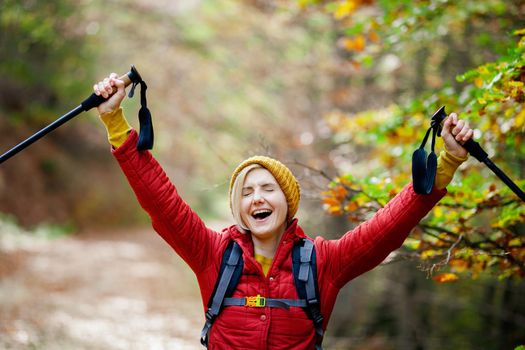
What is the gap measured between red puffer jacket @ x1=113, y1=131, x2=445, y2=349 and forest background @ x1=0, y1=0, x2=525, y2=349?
569 mm

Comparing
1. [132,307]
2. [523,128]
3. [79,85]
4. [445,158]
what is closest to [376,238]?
[445,158]

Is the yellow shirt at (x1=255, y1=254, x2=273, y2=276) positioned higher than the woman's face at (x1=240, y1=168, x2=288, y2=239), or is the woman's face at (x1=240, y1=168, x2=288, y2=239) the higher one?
the woman's face at (x1=240, y1=168, x2=288, y2=239)

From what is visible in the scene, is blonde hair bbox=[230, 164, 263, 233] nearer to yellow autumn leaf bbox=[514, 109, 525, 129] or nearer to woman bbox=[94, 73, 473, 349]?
woman bbox=[94, 73, 473, 349]

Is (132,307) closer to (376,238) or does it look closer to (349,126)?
(349,126)

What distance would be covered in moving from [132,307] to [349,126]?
5.02 m

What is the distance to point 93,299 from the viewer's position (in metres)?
8.96

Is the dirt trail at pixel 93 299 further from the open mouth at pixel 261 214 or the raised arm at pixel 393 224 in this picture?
the raised arm at pixel 393 224

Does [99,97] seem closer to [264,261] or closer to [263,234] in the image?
[263,234]

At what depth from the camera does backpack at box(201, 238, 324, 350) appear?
254cm

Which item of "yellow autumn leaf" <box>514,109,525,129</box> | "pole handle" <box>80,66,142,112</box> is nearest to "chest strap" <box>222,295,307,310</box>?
"pole handle" <box>80,66,142,112</box>

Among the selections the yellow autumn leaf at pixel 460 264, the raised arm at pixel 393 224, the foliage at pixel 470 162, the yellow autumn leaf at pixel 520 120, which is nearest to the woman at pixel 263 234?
the raised arm at pixel 393 224

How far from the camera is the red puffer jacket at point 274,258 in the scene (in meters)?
2.51

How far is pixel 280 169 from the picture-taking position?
2766mm

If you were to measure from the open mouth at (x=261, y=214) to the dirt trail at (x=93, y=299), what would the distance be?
438cm
